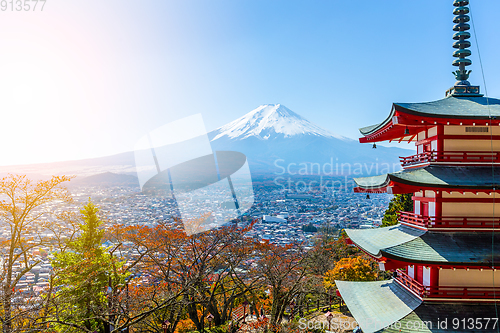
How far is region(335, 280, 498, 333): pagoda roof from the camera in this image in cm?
517

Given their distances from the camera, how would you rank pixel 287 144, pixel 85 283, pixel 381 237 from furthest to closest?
1. pixel 287 144
2. pixel 85 283
3. pixel 381 237

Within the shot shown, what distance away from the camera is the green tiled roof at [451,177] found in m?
5.14

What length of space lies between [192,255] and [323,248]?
11.1m

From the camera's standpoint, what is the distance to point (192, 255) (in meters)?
12.4

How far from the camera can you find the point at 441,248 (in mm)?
5289

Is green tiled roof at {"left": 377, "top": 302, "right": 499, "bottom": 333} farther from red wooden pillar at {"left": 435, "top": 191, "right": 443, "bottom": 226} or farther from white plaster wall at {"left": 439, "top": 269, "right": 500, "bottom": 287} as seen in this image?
red wooden pillar at {"left": 435, "top": 191, "right": 443, "bottom": 226}

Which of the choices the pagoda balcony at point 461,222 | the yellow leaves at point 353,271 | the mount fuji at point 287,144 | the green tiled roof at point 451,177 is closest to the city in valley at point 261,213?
the yellow leaves at point 353,271

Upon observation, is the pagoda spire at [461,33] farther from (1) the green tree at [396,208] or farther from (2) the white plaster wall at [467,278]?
(1) the green tree at [396,208]

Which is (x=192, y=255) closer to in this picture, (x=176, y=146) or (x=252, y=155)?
(x=176, y=146)

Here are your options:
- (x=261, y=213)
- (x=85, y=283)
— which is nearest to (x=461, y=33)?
(x=85, y=283)

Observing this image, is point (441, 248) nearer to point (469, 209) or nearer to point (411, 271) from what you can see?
point (469, 209)

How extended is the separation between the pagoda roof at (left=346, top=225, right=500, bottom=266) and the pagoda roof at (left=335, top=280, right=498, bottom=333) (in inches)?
47.1

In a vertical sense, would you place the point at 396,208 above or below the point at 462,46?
below

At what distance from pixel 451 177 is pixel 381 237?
210cm
